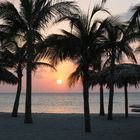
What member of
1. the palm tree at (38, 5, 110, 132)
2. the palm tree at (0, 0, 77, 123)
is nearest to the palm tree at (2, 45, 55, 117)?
the palm tree at (0, 0, 77, 123)

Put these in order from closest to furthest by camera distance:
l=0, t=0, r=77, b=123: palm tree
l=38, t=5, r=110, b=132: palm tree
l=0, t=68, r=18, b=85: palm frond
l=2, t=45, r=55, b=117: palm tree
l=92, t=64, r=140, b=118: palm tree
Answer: l=38, t=5, r=110, b=132: palm tree < l=0, t=0, r=77, b=123: palm tree < l=2, t=45, r=55, b=117: palm tree < l=92, t=64, r=140, b=118: palm tree < l=0, t=68, r=18, b=85: palm frond

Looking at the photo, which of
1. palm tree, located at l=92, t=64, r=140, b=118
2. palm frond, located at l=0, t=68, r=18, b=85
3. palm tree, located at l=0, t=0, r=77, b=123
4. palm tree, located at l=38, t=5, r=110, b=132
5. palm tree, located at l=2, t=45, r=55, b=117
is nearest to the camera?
palm tree, located at l=38, t=5, r=110, b=132

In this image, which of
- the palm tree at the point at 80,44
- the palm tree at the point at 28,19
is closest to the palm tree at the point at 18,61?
the palm tree at the point at 28,19

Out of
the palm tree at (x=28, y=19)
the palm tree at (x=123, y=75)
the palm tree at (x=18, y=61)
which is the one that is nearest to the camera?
the palm tree at (x=28, y=19)

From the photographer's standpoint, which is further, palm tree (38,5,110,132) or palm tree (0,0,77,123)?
palm tree (0,0,77,123)

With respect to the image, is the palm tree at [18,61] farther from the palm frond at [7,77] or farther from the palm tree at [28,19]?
the palm tree at [28,19]

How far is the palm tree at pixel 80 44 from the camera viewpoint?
609 inches

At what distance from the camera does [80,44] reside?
51.3 feet

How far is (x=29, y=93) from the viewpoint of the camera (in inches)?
775

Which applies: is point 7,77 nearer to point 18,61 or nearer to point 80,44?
point 18,61

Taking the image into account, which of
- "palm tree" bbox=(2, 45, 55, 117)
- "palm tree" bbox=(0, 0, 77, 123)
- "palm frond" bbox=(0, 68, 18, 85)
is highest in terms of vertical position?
"palm tree" bbox=(0, 0, 77, 123)

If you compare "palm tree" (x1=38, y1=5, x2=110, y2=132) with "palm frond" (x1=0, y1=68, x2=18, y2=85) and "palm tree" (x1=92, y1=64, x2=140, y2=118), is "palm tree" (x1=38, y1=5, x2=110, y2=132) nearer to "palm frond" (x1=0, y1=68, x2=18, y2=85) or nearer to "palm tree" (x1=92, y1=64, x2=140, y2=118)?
"palm tree" (x1=92, y1=64, x2=140, y2=118)

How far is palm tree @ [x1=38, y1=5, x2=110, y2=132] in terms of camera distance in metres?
15.5

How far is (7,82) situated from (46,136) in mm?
12629
